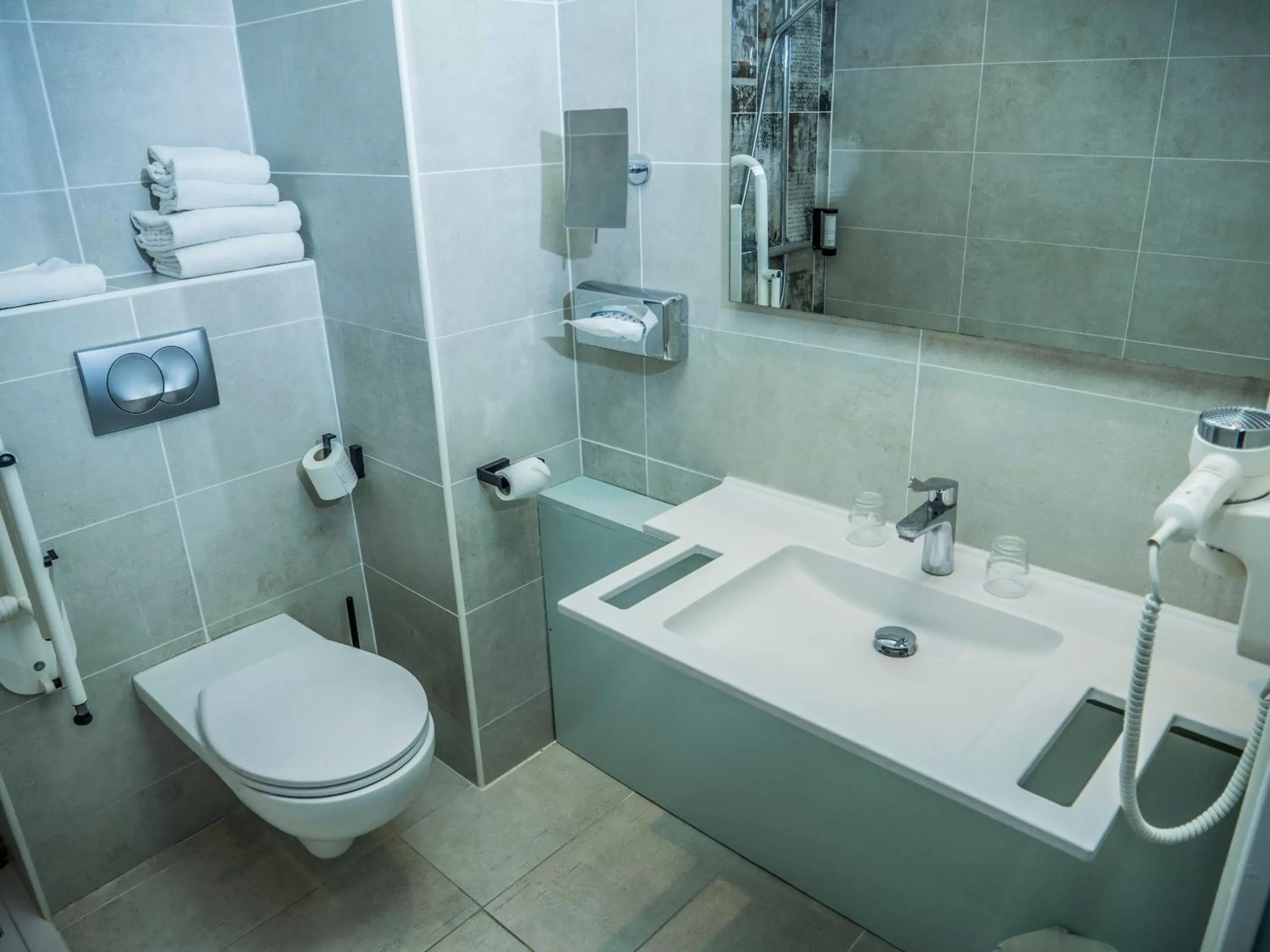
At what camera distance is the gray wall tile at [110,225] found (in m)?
1.94

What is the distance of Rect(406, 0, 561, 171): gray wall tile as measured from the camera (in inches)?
69.2

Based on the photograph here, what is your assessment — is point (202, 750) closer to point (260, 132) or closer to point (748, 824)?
point (748, 824)

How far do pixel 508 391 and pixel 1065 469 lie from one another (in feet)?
3.69

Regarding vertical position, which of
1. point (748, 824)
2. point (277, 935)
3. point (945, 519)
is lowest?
point (277, 935)

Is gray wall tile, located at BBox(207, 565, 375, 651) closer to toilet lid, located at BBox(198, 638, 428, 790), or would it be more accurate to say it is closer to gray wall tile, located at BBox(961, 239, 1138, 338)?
toilet lid, located at BBox(198, 638, 428, 790)

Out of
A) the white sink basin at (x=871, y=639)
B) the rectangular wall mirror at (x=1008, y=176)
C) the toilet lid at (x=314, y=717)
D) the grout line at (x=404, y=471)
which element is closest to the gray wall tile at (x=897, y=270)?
the rectangular wall mirror at (x=1008, y=176)

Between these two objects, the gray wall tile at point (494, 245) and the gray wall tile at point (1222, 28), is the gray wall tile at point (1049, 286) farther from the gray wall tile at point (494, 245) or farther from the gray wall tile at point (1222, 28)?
the gray wall tile at point (494, 245)

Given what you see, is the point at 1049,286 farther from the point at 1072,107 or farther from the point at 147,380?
the point at 147,380

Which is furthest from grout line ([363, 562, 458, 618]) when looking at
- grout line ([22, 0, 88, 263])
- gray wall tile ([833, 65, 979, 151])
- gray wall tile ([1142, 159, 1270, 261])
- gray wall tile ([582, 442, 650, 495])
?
gray wall tile ([1142, 159, 1270, 261])

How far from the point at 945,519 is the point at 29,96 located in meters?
1.85

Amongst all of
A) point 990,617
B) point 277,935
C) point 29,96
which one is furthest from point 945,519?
point 29,96

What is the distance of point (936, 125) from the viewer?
1.49 meters

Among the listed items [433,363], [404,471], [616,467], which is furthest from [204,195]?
[616,467]

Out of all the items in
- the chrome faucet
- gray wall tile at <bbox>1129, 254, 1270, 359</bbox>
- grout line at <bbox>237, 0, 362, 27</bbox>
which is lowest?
the chrome faucet
